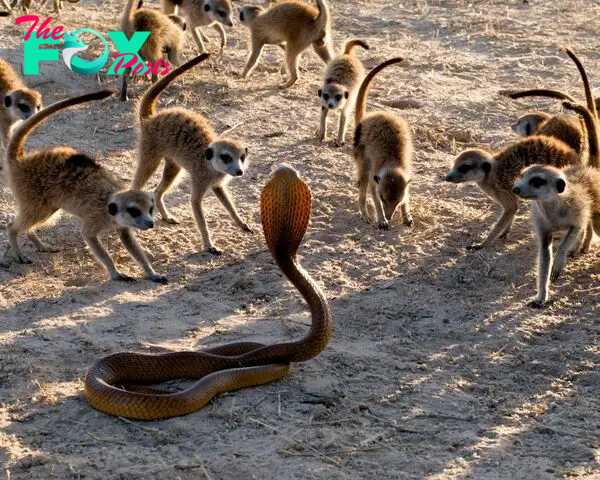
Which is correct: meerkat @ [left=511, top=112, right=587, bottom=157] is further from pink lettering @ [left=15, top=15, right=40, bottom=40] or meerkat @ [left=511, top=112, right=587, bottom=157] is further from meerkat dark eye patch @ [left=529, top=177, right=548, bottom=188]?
pink lettering @ [left=15, top=15, right=40, bottom=40]

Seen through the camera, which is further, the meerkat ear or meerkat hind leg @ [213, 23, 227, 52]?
meerkat hind leg @ [213, 23, 227, 52]

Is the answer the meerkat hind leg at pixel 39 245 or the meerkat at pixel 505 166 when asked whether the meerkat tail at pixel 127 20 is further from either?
the meerkat at pixel 505 166

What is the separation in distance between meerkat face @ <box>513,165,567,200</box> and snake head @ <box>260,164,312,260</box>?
2.15m

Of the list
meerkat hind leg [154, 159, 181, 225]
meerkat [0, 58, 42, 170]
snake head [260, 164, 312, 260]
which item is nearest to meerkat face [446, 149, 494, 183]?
meerkat hind leg [154, 159, 181, 225]

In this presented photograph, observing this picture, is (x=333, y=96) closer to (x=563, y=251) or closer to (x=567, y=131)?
(x=567, y=131)

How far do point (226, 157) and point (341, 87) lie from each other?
2.26 meters

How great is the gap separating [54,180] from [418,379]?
9.64ft

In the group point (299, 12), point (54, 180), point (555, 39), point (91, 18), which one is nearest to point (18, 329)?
point (54, 180)

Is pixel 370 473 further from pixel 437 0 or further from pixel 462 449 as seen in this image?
pixel 437 0

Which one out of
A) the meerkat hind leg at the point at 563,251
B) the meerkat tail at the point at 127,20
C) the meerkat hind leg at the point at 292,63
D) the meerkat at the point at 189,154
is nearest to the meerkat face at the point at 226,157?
the meerkat at the point at 189,154

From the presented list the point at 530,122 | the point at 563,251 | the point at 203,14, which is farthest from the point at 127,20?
the point at 563,251

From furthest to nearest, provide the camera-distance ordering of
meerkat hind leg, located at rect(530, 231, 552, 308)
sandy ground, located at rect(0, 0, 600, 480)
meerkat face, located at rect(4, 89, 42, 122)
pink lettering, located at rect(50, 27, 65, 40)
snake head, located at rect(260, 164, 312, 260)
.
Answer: pink lettering, located at rect(50, 27, 65, 40), meerkat face, located at rect(4, 89, 42, 122), meerkat hind leg, located at rect(530, 231, 552, 308), snake head, located at rect(260, 164, 312, 260), sandy ground, located at rect(0, 0, 600, 480)

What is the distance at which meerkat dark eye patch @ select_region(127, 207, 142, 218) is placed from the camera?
21.8 feet

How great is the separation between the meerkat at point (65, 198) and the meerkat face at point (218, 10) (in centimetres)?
497
